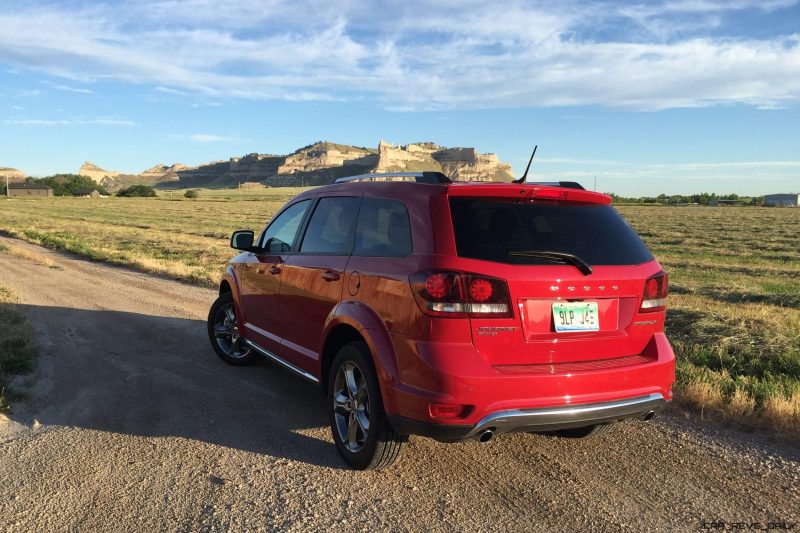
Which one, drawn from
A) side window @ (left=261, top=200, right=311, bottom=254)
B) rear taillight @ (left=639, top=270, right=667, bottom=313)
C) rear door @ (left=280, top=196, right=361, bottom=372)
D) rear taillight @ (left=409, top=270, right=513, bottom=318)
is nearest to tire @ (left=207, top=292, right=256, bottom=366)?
side window @ (left=261, top=200, right=311, bottom=254)

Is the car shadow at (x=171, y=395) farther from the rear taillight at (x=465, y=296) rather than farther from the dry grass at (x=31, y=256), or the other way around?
the dry grass at (x=31, y=256)

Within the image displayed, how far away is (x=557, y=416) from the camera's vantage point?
3240mm

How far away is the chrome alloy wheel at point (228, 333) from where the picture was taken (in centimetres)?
607

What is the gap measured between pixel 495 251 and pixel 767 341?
4.64 metres

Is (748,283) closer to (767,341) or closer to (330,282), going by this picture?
(767,341)

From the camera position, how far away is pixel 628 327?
139 inches

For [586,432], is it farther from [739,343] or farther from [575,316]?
[739,343]

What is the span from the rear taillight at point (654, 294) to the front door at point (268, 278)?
8.51ft

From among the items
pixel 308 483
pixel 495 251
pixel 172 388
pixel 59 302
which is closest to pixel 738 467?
pixel 495 251

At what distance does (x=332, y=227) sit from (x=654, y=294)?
2159 mm

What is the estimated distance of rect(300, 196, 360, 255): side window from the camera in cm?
420

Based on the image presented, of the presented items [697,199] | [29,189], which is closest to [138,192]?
[29,189]

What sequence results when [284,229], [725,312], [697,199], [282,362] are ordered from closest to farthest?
1. [282,362]
2. [284,229]
3. [725,312]
4. [697,199]

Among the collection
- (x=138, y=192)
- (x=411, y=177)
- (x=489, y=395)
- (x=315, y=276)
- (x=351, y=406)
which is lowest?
(x=351, y=406)
